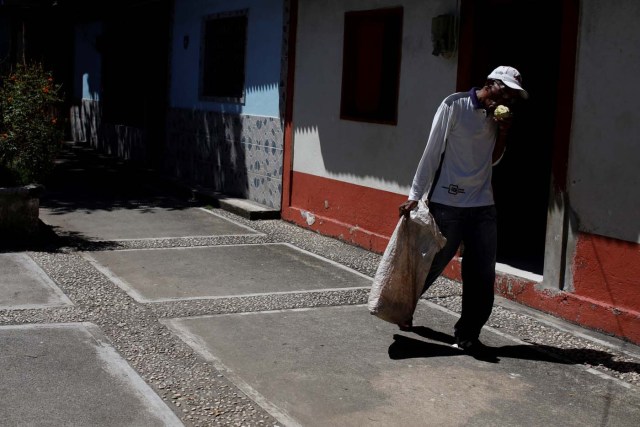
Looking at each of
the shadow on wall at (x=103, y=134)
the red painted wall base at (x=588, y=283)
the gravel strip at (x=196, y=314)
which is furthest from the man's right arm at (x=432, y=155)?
the shadow on wall at (x=103, y=134)

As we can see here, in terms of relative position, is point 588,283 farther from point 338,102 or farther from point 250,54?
point 250,54

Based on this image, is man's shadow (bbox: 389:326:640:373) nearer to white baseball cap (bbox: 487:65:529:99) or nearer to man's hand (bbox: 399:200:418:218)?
man's hand (bbox: 399:200:418:218)

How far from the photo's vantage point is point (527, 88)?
8.56 metres

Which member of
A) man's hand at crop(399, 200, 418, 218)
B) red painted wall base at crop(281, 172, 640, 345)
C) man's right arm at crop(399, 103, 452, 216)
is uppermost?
man's right arm at crop(399, 103, 452, 216)

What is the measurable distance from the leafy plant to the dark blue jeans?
4.96m

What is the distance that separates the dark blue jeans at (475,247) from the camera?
5.92m

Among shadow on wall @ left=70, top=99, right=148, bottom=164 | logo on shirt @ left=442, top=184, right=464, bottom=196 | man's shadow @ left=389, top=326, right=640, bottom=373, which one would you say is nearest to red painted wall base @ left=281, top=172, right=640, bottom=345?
man's shadow @ left=389, top=326, right=640, bottom=373

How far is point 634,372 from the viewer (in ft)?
18.7

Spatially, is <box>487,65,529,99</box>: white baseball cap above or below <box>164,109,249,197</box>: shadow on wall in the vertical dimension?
above

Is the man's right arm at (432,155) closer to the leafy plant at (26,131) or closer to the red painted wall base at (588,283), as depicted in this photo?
the red painted wall base at (588,283)

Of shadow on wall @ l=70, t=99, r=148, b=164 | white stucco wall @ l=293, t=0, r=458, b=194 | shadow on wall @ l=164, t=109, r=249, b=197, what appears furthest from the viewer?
shadow on wall @ l=70, t=99, r=148, b=164

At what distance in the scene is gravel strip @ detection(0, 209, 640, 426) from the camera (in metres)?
4.97

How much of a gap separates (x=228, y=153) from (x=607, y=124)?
6.93 metres

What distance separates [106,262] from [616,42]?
4734 mm
